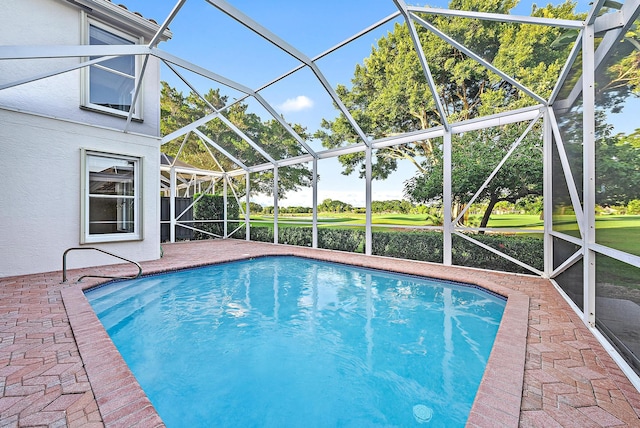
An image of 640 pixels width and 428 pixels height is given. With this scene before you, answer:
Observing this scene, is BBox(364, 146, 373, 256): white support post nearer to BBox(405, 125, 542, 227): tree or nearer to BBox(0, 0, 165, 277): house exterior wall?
BBox(405, 125, 542, 227): tree

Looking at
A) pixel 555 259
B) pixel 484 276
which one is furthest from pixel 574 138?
pixel 484 276

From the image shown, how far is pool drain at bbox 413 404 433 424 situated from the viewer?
2.30m

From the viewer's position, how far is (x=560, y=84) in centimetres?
462

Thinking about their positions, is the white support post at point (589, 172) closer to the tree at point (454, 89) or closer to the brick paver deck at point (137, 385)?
the brick paver deck at point (137, 385)

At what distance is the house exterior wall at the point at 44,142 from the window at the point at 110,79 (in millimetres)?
240

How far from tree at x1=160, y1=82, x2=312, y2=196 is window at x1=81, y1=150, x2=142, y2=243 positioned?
6191mm

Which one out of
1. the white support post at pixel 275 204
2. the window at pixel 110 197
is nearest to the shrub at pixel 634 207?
the window at pixel 110 197

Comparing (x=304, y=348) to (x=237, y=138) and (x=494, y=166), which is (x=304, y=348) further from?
(x=237, y=138)

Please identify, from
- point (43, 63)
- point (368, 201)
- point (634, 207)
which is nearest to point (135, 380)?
point (634, 207)

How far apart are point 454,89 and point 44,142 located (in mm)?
12280

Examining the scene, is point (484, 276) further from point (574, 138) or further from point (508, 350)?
point (508, 350)

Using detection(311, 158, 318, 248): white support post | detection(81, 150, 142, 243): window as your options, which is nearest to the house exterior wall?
detection(81, 150, 142, 243): window

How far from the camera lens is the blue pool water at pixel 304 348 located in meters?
2.44

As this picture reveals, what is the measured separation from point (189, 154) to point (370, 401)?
18.8 meters
